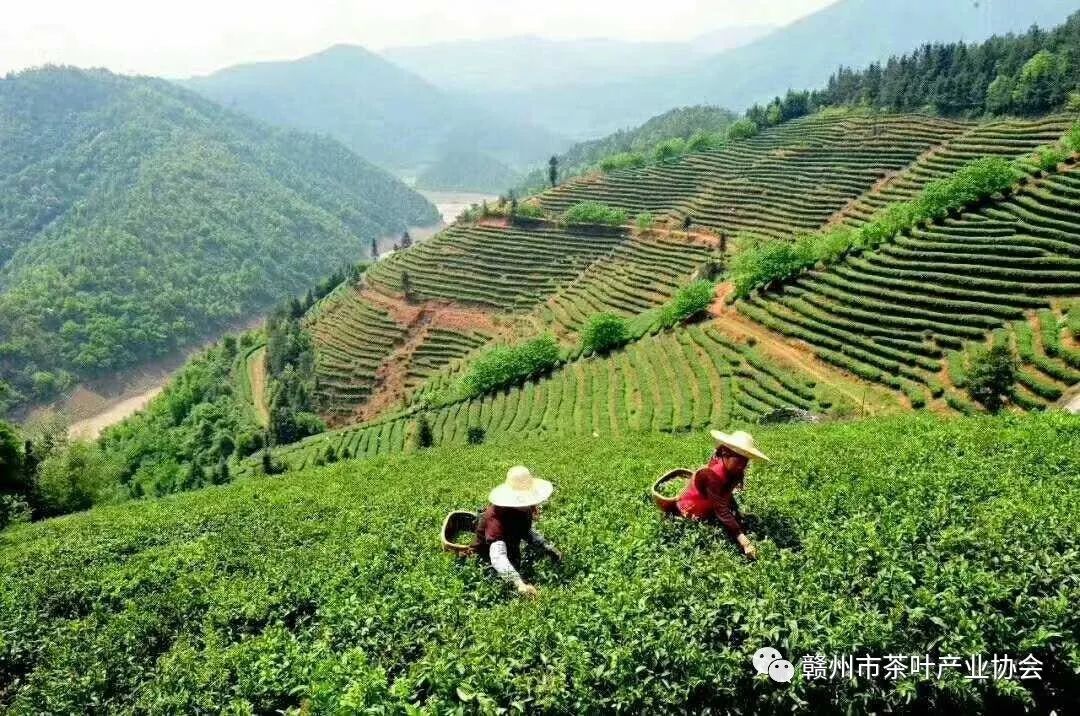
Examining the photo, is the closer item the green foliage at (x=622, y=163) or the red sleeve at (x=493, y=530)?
the red sleeve at (x=493, y=530)

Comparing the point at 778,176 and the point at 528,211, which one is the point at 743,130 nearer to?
the point at 778,176

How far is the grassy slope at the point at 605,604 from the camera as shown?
17.9 feet

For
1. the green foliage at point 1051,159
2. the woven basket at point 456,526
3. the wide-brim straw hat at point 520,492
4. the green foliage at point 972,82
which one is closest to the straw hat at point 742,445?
the wide-brim straw hat at point 520,492

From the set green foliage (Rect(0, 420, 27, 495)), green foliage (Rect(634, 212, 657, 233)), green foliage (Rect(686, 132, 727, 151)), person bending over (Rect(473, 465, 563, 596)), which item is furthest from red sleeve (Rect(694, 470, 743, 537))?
green foliage (Rect(686, 132, 727, 151))

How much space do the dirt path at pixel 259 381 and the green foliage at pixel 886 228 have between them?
46.1m

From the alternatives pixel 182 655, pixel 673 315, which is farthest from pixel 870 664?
pixel 673 315

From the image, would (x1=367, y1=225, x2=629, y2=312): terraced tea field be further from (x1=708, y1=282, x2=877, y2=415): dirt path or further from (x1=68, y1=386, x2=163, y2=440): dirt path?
(x1=68, y1=386, x2=163, y2=440): dirt path

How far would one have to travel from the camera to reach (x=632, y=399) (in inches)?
1694

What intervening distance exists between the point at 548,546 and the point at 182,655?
3876mm

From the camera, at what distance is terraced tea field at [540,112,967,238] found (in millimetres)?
73312

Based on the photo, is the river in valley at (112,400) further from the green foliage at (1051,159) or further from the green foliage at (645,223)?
the green foliage at (1051,159)

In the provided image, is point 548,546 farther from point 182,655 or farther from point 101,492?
point 101,492

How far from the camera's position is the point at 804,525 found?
26.6ft

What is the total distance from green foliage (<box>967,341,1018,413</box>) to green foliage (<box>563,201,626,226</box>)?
56.4 m
